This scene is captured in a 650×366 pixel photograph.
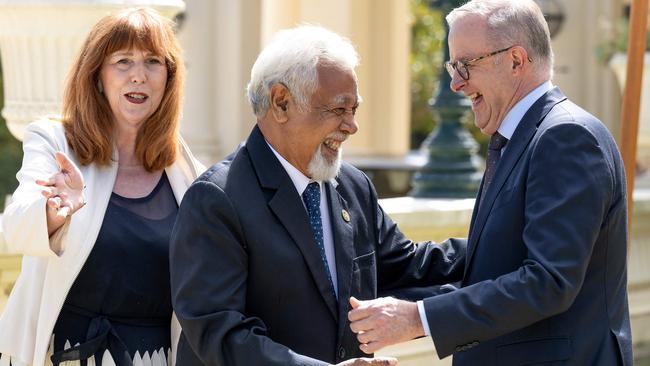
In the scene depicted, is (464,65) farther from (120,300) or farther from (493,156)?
(120,300)

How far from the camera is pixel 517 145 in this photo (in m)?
3.70

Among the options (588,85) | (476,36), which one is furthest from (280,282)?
(588,85)

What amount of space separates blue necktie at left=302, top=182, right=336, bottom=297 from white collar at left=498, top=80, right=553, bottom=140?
0.61m

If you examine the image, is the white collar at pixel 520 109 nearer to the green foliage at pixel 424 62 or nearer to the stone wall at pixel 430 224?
the stone wall at pixel 430 224

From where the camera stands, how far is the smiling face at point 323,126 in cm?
371

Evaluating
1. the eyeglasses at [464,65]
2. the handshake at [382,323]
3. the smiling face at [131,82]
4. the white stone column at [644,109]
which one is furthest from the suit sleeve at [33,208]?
the white stone column at [644,109]

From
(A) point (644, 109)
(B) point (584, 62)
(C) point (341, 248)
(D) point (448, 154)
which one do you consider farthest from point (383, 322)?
(B) point (584, 62)

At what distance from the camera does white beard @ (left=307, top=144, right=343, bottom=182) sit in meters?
3.78

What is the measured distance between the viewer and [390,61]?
12.8 meters

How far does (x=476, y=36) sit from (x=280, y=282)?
934 millimetres

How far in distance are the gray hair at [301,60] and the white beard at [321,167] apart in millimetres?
167

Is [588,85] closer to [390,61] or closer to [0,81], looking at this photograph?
[390,61]

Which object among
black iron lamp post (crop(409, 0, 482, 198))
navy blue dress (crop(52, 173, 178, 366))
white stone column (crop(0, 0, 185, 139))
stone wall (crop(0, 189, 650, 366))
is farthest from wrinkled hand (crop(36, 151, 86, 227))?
black iron lamp post (crop(409, 0, 482, 198))

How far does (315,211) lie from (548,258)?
0.78 metres
